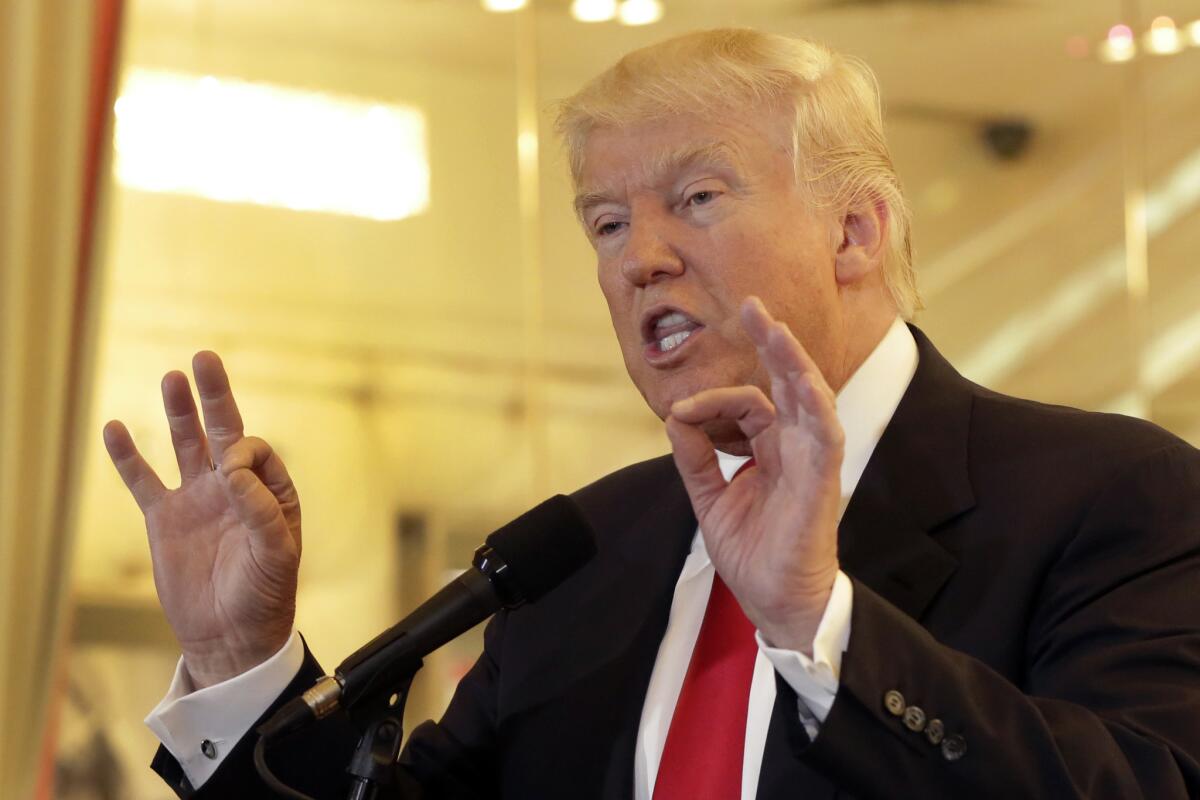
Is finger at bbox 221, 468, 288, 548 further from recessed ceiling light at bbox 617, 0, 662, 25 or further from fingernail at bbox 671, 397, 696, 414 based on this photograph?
recessed ceiling light at bbox 617, 0, 662, 25

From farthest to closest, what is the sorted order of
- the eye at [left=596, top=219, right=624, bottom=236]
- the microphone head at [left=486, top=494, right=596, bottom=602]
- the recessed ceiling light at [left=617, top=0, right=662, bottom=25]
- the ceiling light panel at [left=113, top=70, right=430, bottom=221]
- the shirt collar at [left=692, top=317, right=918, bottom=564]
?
the recessed ceiling light at [left=617, top=0, right=662, bottom=25] → the ceiling light panel at [left=113, top=70, right=430, bottom=221] → the eye at [left=596, top=219, right=624, bottom=236] → the shirt collar at [left=692, top=317, right=918, bottom=564] → the microphone head at [left=486, top=494, right=596, bottom=602]

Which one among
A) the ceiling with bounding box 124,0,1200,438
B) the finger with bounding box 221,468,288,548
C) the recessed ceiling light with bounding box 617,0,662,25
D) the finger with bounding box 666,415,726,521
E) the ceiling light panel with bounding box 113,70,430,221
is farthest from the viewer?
the recessed ceiling light with bounding box 617,0,662,25

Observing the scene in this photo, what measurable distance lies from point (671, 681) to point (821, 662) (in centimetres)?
54

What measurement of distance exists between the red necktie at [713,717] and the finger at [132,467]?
68 cm

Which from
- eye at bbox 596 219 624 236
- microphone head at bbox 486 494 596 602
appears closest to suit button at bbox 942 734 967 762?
microphone head at bbox 486 494 596 602

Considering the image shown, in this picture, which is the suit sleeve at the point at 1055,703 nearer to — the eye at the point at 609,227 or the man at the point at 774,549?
the man at the point at 774,549

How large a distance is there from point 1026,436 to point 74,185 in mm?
2815

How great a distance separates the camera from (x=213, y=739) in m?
1.79

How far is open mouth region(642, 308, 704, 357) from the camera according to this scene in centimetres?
187

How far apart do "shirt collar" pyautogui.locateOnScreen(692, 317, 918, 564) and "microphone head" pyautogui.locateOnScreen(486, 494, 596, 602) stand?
23 cm

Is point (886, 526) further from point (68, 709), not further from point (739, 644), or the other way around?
point (68, 709)

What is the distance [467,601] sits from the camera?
5.08 feet

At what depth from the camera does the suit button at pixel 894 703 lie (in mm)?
1324

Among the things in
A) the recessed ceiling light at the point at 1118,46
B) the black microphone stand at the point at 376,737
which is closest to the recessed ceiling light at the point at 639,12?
the recessed ceiling light at the point at 1118,46
